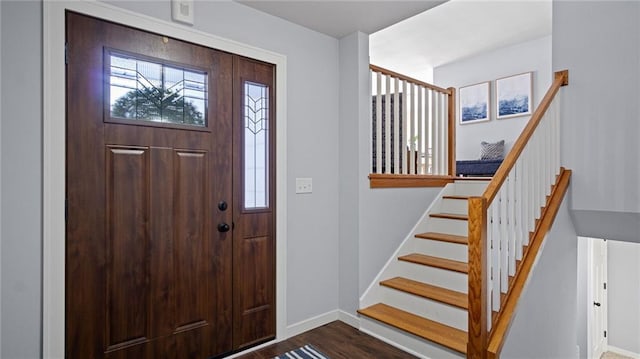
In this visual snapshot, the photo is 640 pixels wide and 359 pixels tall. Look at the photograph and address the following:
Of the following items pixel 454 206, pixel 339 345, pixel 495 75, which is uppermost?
pixel 495 75

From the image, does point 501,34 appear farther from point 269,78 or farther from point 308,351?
point 308,351

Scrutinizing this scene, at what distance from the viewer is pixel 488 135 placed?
208 inches

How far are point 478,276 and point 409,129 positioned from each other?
1898mm

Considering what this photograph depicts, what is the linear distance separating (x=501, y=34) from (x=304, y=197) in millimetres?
3609

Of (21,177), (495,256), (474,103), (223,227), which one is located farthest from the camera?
(474,103)

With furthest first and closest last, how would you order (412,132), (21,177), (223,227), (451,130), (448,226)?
(451,130), (412,132), (448,226), (223,227), (21,177)

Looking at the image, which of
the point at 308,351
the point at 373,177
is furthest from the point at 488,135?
the point at 308,351

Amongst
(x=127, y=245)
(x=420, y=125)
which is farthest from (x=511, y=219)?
(x=127, y=245)

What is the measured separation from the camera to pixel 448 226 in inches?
129

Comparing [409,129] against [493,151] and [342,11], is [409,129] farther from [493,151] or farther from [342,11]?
[493,151]

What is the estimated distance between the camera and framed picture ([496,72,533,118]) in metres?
4.80

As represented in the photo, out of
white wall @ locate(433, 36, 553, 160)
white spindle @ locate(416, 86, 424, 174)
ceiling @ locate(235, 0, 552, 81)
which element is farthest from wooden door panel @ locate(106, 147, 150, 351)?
white wall @ locate(433, 36, 553, 160)

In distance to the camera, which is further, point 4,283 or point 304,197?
point 304,197

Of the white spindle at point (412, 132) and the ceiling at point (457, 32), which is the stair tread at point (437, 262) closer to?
the white spindle at point (412, 132)
